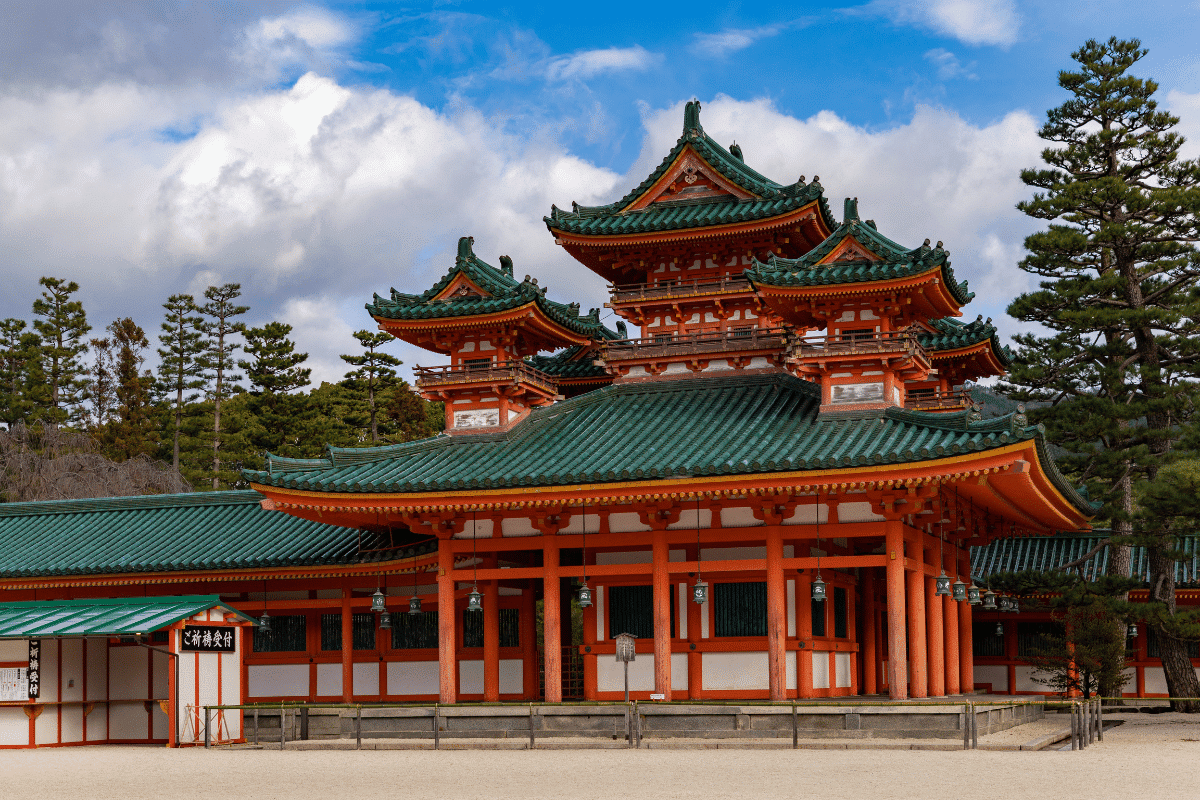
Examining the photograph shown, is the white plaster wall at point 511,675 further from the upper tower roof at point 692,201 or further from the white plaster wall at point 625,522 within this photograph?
the upper tower roof at point 692,201

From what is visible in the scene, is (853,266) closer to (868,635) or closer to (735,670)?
(735,670)

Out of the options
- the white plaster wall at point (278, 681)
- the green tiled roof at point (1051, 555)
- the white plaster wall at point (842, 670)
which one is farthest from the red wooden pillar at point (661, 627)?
the green tiled roof at point (1051, 555)

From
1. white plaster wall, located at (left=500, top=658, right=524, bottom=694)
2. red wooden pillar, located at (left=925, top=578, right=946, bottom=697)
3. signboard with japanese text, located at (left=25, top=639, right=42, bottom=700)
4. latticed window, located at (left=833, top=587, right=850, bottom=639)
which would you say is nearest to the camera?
signboard with japanese text, located at (left=25, top=639, right=42, bottom=700)

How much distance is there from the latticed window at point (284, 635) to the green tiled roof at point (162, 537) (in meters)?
1.84

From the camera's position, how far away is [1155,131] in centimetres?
3188

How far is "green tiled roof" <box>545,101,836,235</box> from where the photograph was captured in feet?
91.5

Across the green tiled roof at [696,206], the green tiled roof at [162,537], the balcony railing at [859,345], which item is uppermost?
the green tiled roof at [696,206]

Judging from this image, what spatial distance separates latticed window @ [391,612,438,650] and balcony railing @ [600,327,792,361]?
7.24 meters

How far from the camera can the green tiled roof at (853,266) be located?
23.8m

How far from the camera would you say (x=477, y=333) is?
27688 millimetres

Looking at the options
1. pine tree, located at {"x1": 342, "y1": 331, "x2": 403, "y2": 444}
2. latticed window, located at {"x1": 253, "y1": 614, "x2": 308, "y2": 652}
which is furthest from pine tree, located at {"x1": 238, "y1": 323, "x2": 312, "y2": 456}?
latticed window, located at {"x1": 253, "y1": 614, "x2": 308, "y2": 652}

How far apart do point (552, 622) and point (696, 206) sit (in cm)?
1047

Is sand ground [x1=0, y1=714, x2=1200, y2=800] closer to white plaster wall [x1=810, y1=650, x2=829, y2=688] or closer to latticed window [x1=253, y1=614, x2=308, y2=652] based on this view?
white plaster wall [x1=810, y1=650, x2=829, y2=688]

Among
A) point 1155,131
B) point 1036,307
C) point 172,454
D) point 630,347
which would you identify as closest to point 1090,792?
point 630,347
